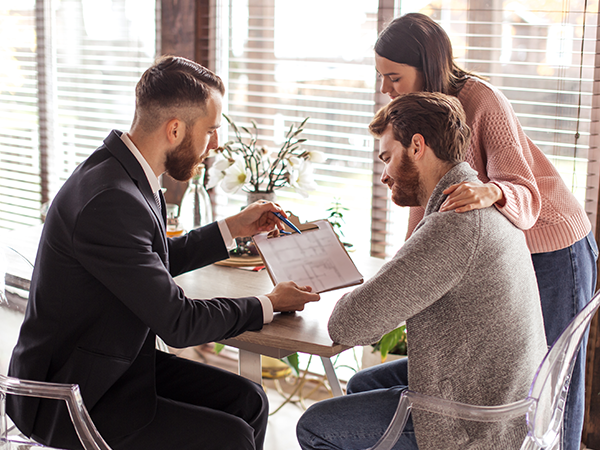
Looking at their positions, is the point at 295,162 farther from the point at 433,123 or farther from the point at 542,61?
the point at 542,61

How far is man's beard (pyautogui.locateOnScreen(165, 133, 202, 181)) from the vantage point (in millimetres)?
1482

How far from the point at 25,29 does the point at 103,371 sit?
2581mm

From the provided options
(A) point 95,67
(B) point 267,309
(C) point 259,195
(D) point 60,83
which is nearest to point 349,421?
(B) point 267,309

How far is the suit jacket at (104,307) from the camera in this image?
126 cm

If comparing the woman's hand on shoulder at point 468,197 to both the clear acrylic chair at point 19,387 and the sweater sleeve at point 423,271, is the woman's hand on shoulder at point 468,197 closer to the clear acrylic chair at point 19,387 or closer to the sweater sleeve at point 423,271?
the sweater sleeve at point 423,271

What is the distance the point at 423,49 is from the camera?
1660mm

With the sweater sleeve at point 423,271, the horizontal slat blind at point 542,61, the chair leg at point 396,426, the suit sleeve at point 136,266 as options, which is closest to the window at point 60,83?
A: the horizontal slat blind at point 542,61

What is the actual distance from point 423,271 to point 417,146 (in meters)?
0.32

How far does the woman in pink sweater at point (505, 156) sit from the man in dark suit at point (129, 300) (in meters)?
0.53

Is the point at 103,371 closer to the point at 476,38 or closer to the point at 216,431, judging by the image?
the point at 216,431

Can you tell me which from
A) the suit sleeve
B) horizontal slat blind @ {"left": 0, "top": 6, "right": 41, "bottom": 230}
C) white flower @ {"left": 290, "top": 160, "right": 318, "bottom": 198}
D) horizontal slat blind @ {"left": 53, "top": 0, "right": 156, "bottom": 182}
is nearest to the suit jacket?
the suit sleeve

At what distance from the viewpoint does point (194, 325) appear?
1343 mm

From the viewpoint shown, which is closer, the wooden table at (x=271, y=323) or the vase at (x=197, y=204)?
the wooden table at (x=271, y=323)

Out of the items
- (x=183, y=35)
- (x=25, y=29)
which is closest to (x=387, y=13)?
(x=183, y=35)
